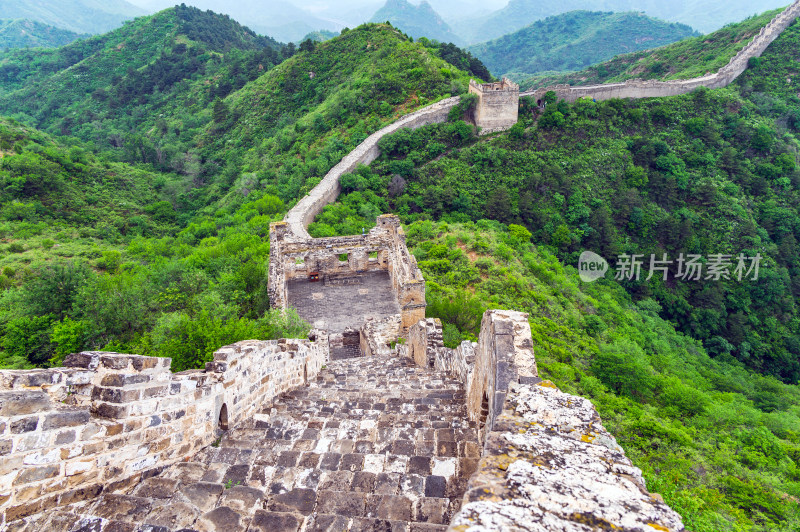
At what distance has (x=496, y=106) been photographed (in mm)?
39500

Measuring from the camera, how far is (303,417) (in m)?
5.68

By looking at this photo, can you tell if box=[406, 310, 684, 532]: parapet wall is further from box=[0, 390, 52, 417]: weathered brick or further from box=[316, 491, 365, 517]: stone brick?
box=[0, 390, 52, 417]: weathered brick

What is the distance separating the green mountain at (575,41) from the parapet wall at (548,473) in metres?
122

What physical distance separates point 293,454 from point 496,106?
3999cm

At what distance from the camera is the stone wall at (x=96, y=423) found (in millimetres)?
3186

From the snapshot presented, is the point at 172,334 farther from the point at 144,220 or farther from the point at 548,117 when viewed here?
the point at 548,117

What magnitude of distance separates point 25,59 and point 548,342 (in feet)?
312

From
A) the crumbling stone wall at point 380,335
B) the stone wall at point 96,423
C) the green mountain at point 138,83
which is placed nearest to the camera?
the stone wall at point 96,423

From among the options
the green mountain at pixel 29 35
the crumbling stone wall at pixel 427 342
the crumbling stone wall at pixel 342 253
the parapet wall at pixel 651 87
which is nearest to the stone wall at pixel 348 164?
the crumbling stone wall at pixel 342 253

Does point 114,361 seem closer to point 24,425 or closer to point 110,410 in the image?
point 110,410

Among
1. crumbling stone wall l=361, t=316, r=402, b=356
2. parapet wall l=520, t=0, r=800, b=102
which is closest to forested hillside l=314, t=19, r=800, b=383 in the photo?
parapet wall l=520, t=0, r=800, b=102

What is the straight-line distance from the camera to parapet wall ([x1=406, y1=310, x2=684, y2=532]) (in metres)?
2.52

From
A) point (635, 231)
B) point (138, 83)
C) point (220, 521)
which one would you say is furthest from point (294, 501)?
point (138, 83)

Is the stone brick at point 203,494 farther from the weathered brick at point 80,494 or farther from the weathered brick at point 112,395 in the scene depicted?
the weathered brick at point 112,395
